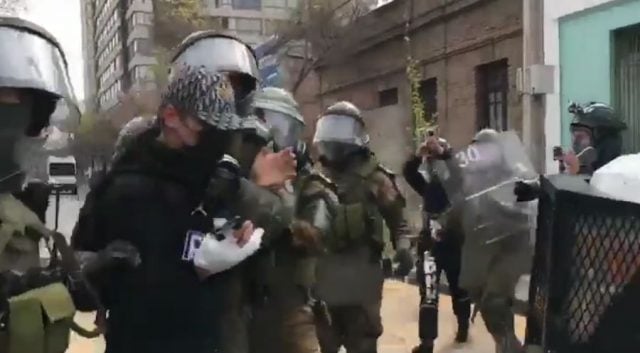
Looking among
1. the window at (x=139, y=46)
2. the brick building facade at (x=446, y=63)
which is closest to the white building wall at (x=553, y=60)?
the brick building facade at (x=446, y=63)

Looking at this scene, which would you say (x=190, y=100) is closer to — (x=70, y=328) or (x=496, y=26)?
(x=70, y=328)

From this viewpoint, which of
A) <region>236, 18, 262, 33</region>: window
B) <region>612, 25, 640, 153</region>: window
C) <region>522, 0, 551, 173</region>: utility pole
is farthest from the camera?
<region>236, 18, 262, 33</region>: window

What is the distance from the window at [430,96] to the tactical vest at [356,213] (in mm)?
11065

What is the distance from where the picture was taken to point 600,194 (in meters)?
1.98

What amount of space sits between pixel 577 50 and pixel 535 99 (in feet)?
2.84

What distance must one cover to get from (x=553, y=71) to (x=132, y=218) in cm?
985

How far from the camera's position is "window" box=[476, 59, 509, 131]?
13.6 m

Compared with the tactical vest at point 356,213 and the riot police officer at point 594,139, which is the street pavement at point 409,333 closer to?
the riot police officer at point 594,139

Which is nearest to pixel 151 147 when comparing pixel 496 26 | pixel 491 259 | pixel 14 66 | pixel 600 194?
pixel 14 66

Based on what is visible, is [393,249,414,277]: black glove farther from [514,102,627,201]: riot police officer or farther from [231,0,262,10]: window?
[231,0,262,10]: window

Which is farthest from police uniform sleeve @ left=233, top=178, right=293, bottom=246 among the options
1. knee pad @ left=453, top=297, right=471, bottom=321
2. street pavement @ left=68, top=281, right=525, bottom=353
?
knee pad @ left=453, top=297, right=471, bottom=321

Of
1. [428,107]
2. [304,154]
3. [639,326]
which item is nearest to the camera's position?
[639,326]

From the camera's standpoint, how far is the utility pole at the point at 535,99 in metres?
12.0

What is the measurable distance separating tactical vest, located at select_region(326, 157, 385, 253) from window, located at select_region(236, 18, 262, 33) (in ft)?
145
